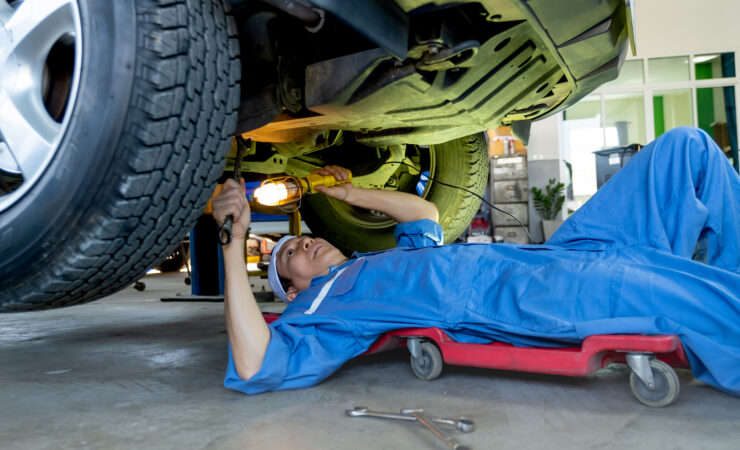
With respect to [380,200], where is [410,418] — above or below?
below

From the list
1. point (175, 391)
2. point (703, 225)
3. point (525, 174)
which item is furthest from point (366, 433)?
point (525, 174)

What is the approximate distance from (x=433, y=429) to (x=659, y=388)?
464 millimetres

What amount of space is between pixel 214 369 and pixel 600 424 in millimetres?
932

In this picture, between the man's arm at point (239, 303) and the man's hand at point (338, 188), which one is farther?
the man's hand at point (338, 188)

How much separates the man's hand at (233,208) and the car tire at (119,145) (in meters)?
0.25

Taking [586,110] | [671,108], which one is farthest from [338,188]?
[671,108]

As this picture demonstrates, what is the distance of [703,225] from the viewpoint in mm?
1209

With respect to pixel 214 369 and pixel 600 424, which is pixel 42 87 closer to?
pixel 214 369

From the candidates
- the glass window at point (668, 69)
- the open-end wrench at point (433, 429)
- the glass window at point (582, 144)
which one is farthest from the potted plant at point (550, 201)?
the open-end wrench at point (433, 429)

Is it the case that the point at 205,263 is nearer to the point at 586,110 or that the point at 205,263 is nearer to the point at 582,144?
the point at 582,144

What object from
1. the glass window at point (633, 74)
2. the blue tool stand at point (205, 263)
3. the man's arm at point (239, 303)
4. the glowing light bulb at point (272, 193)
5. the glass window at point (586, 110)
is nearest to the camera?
the man's arm at point (239, 303)

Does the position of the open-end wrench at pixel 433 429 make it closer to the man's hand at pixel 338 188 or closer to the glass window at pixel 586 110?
the man's hand at pixel 338 188

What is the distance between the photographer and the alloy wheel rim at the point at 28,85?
35.1 inches

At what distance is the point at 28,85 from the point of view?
921 mm
